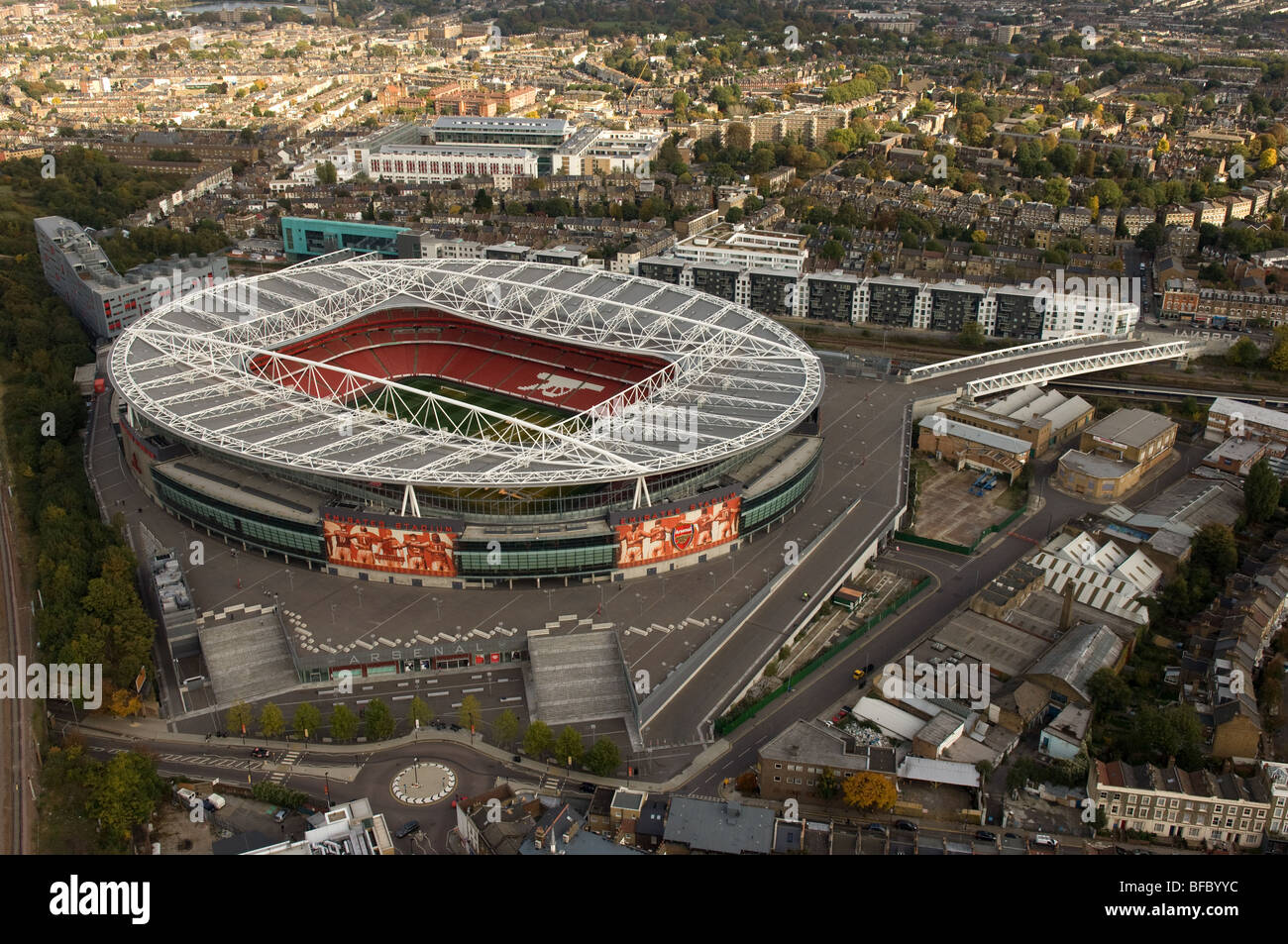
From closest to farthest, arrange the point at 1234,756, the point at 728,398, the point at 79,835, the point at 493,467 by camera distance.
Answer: the point at 79,835 → the point at 1234,756 → the point at 493,467 → the point at 728,398

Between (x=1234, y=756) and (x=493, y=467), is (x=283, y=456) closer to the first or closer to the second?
(x=493, y=467)

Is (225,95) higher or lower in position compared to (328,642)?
higher

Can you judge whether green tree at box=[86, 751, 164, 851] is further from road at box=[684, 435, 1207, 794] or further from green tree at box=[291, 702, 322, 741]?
road at box=[684, 435, 1207, 794]

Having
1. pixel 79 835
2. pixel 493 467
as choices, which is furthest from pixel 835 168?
pixel 79 835

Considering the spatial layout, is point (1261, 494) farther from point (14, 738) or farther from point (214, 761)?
→ point (14, 738)

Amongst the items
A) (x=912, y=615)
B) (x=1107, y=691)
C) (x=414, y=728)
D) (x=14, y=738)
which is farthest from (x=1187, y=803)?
(x=14, y=738)
